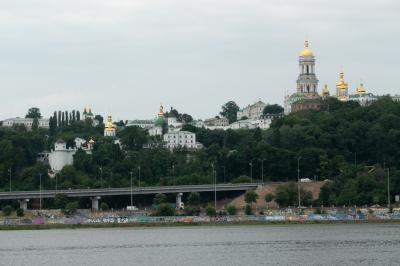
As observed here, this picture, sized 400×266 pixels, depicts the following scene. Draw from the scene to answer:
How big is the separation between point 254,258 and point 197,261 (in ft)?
13.4

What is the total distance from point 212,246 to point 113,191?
5686 centimetres

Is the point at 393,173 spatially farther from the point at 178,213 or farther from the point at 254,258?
the point at 254,258

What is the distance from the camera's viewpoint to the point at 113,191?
149 meters

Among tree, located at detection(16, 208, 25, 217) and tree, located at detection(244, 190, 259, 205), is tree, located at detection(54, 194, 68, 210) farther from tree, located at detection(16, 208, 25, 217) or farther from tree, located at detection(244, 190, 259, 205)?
tree, located at detection(244, 190, 259, 205)

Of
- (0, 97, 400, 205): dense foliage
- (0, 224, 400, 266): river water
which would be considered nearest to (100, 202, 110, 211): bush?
(0, 97, 400, 205): dense foliage

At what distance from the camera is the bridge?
147 meters

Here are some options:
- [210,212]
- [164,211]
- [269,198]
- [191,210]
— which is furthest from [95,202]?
[210,212]

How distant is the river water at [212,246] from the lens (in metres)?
81.4

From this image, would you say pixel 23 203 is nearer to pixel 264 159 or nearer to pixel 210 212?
pixel 210 212

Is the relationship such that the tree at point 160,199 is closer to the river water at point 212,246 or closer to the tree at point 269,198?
the tree at point 269,198

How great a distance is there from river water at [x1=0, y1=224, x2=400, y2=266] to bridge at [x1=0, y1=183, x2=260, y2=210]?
76.3ft

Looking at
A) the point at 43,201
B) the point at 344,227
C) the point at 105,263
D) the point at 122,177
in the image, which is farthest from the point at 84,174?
the point at 105,263

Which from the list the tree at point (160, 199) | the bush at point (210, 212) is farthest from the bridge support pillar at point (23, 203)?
the bush at point (210, 212)

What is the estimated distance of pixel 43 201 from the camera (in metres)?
151
